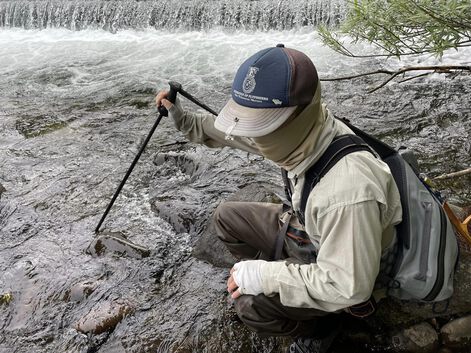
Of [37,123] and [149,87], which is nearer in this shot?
[37,123]

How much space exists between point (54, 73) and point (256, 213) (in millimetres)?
11313

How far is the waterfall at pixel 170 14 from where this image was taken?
14.4 metres

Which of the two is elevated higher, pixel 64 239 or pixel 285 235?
pixel 285 235

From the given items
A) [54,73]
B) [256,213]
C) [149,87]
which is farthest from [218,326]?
[54,73]

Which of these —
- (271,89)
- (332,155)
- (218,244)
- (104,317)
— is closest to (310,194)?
(332,155)

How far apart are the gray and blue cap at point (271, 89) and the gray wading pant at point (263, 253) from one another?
1.24m

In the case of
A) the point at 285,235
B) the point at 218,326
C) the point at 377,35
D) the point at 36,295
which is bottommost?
the point at 36,295

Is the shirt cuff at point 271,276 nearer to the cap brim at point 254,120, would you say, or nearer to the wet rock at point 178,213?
the cap brim at point 254,120

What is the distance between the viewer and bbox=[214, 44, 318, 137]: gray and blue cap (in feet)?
7.98

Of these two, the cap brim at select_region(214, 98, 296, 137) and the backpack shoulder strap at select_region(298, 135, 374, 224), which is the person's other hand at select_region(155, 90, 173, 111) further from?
the backpack shoulder strap at select_region(298, 135, 374, 224)

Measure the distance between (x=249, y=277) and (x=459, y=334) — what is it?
2077 mm

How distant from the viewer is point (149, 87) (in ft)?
36.7

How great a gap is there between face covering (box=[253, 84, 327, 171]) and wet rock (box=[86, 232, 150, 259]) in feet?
10.4

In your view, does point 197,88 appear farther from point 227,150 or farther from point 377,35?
point 377,35
